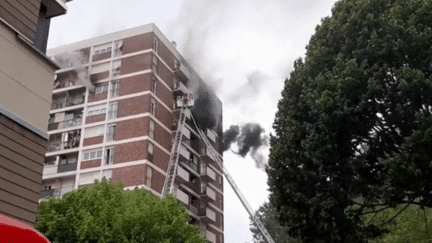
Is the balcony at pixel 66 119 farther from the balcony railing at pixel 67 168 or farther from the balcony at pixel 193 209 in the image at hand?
the balcony at pixel 193 209

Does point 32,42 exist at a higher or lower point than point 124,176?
lower

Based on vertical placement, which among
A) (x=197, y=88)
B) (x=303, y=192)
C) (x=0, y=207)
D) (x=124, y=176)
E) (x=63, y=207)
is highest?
(x=197, y=88)

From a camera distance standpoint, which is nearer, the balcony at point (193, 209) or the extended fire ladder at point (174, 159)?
the extended fire ladder at point (174, 159)

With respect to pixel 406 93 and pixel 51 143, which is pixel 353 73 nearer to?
pixel 406 93

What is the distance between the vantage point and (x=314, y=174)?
Result: 1295cm

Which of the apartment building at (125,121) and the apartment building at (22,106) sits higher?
the apartment building at (125,121)

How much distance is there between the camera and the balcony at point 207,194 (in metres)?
50.2

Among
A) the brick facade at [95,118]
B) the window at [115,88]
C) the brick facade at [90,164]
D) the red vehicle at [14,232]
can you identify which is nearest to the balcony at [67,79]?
the window at [115,88]

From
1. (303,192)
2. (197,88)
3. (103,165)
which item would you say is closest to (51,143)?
(103,165)

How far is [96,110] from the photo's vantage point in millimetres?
45156

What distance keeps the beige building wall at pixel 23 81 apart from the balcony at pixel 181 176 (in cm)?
3458

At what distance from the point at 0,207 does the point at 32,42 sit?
3.80m

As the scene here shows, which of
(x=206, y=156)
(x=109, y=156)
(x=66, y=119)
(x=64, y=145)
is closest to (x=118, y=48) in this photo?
(x=66, y=119)

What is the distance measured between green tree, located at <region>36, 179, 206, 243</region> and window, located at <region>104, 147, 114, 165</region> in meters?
17.1
